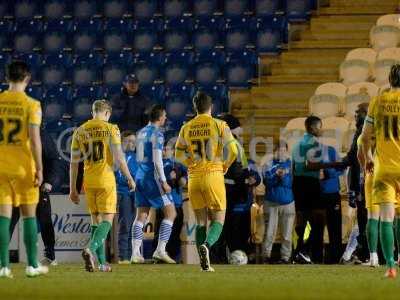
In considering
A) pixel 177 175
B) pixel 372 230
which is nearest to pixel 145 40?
pixel 177 175

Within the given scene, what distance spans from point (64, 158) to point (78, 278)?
8.85 meters

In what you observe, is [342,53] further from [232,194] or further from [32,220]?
[32,220]

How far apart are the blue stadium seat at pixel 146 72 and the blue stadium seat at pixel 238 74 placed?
1544 mm

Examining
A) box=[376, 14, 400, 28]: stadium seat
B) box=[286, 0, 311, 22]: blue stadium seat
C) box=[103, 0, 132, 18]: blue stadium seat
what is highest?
box=[103, 0, 132, 18]: blue stadium seat

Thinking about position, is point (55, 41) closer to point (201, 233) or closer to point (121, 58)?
point (121, 58)

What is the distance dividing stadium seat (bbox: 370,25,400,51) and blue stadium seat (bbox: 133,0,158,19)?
531cm

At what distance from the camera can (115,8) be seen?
1027 inches

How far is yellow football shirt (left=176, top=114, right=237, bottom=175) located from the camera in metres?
13.9

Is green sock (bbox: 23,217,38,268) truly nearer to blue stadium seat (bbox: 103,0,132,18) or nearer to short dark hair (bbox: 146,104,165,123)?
short dark hair (bbox: 146,104,165,123)

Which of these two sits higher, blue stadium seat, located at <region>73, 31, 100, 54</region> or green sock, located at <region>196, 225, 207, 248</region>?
blue stadium seat, located at <region>73, 31, 100, 54</region>

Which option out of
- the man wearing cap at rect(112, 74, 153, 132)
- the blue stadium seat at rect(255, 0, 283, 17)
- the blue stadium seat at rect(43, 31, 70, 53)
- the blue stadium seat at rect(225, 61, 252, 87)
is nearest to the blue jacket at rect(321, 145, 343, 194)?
the man wearing cap at rect(112, 74, 153, 132)

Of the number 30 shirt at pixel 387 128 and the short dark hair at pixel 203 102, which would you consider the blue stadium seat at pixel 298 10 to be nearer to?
the short dark hair at pixel 203 102

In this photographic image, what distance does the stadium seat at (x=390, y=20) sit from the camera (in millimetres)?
22875

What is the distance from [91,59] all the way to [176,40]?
72.2 inches
